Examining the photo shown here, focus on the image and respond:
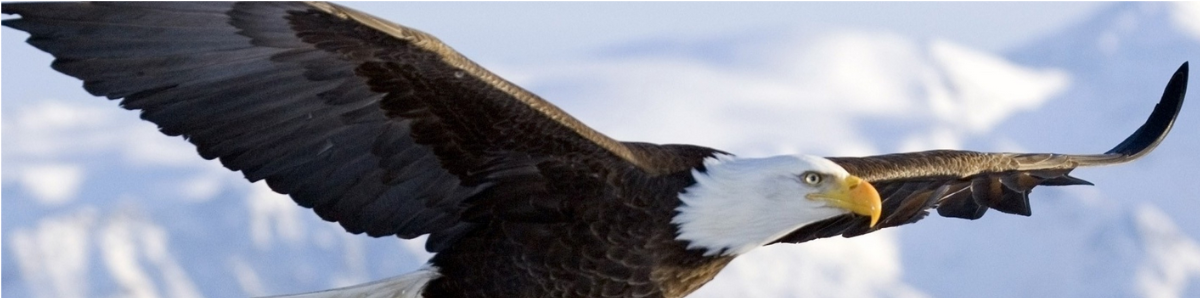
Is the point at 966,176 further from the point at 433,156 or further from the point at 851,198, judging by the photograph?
the point at 433,156

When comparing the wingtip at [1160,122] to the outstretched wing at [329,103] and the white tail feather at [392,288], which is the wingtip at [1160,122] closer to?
the outstretched wing at [329,103]

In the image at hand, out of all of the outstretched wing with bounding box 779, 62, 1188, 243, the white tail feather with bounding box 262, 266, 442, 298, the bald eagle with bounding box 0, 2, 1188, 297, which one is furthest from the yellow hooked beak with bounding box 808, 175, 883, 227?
the white tail feather with bounding box 262, 266, 442, 298

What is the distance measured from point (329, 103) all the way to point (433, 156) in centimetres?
40

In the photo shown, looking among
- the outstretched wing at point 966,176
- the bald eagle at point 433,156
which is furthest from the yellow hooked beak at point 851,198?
the outstretched wing at point 966,176

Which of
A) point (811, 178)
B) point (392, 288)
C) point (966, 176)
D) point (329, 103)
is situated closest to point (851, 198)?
point (811, 178)

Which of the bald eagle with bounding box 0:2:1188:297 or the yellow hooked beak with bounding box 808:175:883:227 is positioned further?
the yellow hooked beak with bounding box 808:175:883:227

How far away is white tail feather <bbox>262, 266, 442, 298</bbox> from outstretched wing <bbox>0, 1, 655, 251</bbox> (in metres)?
0.12

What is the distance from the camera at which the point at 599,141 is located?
6.06 m

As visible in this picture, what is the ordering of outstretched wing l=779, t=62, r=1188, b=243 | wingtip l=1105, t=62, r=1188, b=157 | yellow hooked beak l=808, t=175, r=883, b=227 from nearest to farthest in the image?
yellow hooked beak l=808, t=175, r=883, b=227 < outstretched wing l=779, t=62, r=1188, b=243 < wingtip l=1105, t=62, r=1188, b=157

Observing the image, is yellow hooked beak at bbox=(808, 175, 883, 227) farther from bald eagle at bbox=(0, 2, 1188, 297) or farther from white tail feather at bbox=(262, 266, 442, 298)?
white tail feather at bbox=(262, 266, 442, 298)

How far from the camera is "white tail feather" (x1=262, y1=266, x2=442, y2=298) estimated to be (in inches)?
254

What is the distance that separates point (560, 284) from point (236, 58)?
4.03 ft

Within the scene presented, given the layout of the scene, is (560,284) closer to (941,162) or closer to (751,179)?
(751,179)

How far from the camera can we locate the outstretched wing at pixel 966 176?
Answer: 278 inches
